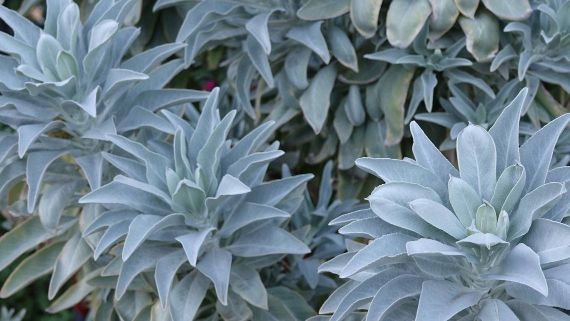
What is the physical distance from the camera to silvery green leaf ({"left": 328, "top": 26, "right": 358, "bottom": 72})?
64.2 inches

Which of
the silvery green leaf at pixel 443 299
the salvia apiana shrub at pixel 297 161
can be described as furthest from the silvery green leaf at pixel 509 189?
the silvery green leaf at pixel 443 299

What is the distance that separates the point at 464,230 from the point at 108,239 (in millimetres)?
559

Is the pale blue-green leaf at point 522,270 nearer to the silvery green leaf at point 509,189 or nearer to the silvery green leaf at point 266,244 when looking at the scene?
the silvery green leaf at point 509,189

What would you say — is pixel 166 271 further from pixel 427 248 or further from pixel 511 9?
pixel 511 9

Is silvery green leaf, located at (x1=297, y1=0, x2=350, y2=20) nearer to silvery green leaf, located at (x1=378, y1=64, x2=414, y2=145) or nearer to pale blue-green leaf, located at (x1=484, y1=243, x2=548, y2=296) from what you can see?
silvery green leaf, located at (x1=378, y1=64, x2=414, y2=145)

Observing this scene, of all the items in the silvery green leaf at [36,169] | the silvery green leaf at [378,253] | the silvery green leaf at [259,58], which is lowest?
the silvery green leaf at [36,169]

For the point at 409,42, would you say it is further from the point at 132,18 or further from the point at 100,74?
the point at 132,18

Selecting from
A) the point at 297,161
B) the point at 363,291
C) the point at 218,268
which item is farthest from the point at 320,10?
the point at 363,291

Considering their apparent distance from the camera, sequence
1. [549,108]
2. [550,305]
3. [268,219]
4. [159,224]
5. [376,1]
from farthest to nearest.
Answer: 1. [549,108]
2. [376,1]
3. [268,219]
4. [159,224]
5. [550,305]

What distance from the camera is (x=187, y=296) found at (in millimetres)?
1361

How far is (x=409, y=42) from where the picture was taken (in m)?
1.51

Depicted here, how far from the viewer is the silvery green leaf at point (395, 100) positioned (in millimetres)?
1635

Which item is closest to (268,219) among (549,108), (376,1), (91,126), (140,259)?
(140,259)

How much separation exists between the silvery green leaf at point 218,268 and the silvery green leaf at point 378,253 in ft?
0.96
